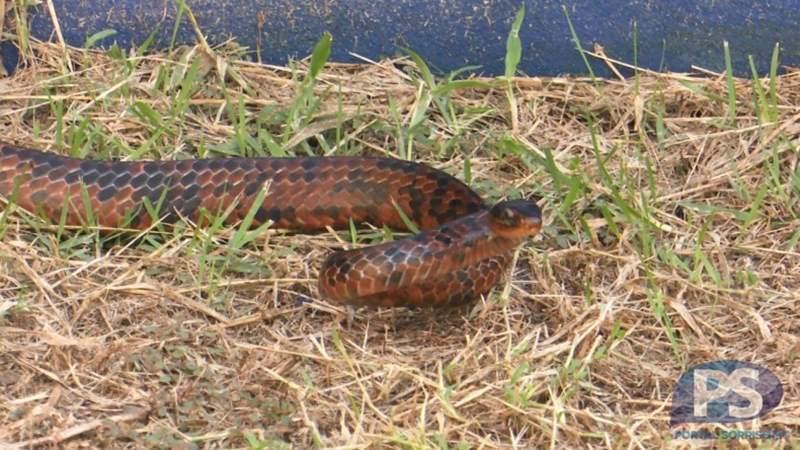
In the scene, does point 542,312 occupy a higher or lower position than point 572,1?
lower

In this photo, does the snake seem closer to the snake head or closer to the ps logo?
the snake head

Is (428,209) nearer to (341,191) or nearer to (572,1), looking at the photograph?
(341,191)

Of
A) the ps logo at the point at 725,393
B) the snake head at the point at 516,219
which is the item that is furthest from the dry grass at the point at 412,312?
the snake head at the point at 516,219

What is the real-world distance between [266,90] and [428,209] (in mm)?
1028

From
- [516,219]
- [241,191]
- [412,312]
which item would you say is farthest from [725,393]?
[241,191]

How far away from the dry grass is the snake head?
27 centimetres

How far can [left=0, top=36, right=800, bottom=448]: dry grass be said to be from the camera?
3672 millimetres

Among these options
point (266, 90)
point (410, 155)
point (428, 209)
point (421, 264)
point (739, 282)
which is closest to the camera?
point (421, 264)

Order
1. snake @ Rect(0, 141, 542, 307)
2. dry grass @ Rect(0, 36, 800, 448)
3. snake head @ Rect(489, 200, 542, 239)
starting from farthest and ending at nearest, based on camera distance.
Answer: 1. snake @ Rect(0, 141, 542, 307)
2. snake head @ Rect(489, 200, 542, 239)
3. dry grass @ Rect(0, 36, 800, 448)

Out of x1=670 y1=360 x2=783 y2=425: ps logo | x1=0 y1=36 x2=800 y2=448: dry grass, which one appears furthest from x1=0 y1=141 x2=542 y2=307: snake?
x1=670 y1=360 x2=783 y2=425: ps logo

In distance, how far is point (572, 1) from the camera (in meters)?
5.39

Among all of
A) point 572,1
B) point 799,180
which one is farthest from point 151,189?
point 799,180

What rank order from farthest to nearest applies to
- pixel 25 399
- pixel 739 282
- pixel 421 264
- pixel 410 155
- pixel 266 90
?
pixel 266 90 → pixel 410 155 → pixel 739 282 → pixel 421 264 → pixel 25 399

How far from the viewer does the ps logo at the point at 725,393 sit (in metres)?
3.71
